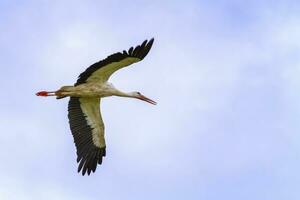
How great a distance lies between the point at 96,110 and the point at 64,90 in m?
1.52

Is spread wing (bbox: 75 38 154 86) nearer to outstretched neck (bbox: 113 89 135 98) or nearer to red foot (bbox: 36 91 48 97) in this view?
outstretched neck (bbox: 113 89 135 98)

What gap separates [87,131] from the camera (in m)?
29.2

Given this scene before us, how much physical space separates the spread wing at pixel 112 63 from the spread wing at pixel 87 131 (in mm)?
1293

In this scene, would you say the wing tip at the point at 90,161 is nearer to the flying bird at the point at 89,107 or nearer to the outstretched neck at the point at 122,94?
the flying bird at the point at 89,107

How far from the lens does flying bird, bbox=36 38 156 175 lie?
2764 cm

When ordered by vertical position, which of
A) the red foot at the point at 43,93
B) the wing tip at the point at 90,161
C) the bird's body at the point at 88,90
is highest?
the red foot at the point at 43,93

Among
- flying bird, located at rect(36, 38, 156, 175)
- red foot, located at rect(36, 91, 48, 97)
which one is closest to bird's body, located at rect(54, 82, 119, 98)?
flying bird, located at rect(36, 38, 156, 175)

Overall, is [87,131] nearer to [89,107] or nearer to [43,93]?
[89,107]

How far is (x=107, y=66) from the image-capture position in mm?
27125

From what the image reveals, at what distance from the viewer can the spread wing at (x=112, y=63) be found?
26.4 m

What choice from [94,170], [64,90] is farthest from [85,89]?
[94,170]

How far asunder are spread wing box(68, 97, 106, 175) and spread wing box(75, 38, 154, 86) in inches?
50.9

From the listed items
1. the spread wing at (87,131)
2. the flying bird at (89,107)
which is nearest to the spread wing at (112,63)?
the flying bird at (89,107)

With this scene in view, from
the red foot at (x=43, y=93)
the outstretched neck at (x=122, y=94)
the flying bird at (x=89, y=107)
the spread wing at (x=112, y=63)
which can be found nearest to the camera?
the spread wing at (x=112, y=63)
